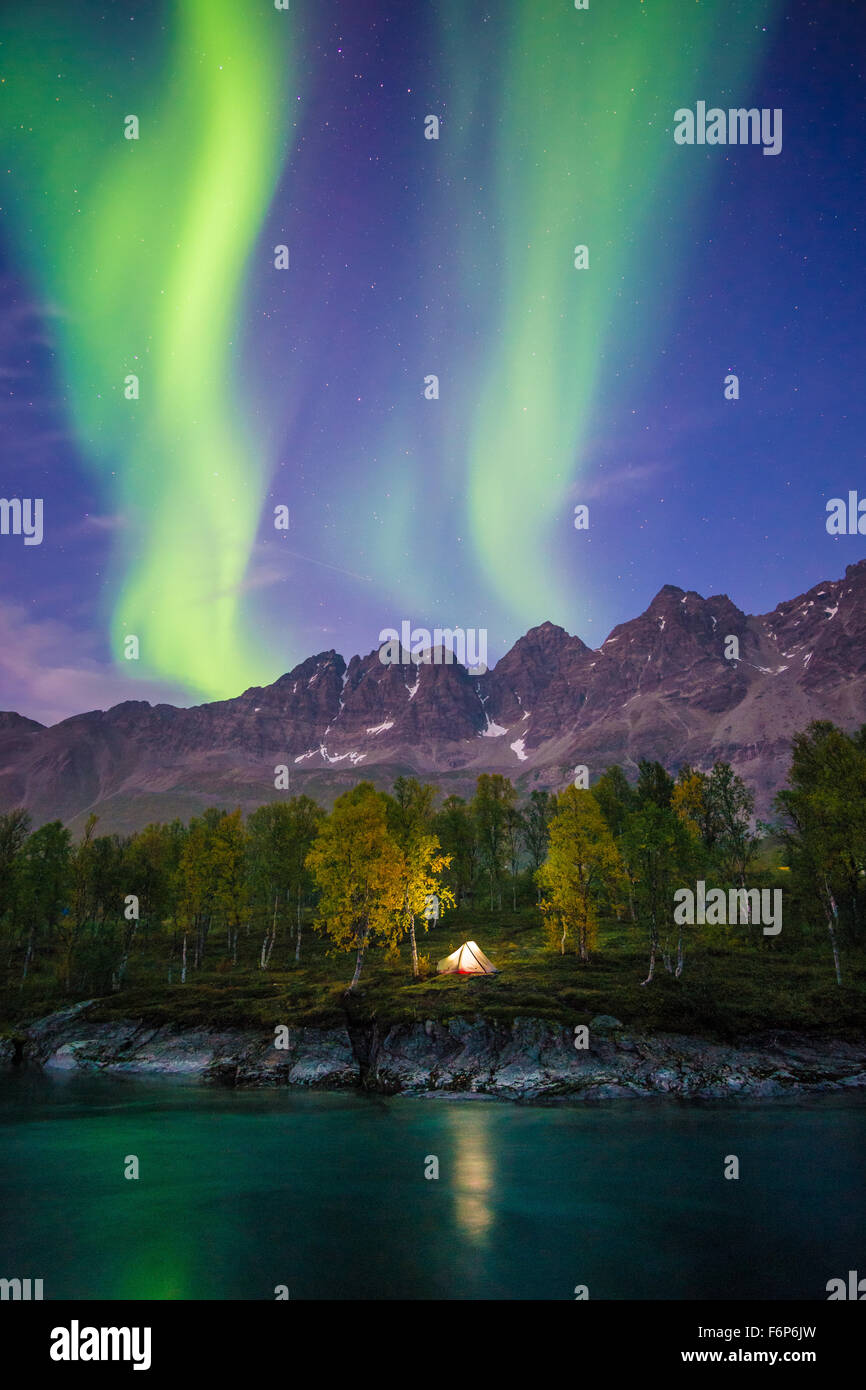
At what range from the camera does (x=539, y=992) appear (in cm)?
4888

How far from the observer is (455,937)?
82.6 metres

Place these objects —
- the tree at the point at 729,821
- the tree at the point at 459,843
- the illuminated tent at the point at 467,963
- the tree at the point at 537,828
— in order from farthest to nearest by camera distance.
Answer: the tree at the point at 537,828, the tree at the point at 459,843, the tree at the point at 729,821, the illuminated tent at the point at 467,963

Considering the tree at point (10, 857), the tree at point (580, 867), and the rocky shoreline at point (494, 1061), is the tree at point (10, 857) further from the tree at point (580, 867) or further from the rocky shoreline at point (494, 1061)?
the tree at point (580, 867)

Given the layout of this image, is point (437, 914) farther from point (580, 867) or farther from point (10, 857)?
point (10, 857)

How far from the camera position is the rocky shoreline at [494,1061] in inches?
1515

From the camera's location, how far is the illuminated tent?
5878cm

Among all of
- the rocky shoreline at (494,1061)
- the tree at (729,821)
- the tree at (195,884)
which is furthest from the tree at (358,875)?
the tree at (729,821)

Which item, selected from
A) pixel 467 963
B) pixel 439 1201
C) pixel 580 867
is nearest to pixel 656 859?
pixel 580 867

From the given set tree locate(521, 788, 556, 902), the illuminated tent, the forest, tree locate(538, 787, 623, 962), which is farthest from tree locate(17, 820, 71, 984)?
tree locate(521, 788, 556, 902)

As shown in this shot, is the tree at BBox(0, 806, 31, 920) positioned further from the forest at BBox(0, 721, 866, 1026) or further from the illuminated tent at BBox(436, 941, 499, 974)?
the illuminated tent at BBox(436, 941, 499, 974)

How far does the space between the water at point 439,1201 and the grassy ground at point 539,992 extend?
7.97 m
